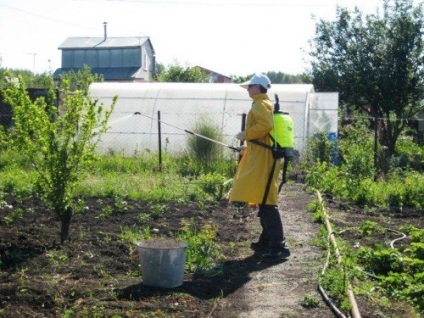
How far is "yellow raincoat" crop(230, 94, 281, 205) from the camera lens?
756 centimetres

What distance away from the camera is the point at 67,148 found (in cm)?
796

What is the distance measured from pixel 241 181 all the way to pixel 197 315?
2.45m

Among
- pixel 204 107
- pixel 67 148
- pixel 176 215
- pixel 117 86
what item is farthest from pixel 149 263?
pixel 117 86

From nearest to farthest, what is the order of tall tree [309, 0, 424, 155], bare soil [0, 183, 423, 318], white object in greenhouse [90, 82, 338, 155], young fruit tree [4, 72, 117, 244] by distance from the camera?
bare soil [0, 183, 423, 318] < young fruit tree [4, 72, 117, 244] < white object in greenhouse [90, 82, 338, 155] < tall tree [309, 0, 424, 155]

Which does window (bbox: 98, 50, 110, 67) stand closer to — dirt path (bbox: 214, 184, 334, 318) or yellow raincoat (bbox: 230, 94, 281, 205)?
dirt path (bbox: 214, 184, 334, 318)

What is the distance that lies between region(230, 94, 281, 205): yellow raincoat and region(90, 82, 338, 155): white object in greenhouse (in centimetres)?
1051

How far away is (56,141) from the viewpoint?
7.92 metres

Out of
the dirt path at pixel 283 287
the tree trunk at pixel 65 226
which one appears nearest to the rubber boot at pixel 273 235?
the dirt path at pixel 283 287

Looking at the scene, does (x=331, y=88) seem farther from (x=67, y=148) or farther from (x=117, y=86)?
(x=67, y=148)

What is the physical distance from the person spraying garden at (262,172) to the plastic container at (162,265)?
1.58 m

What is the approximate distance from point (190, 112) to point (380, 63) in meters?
7.95

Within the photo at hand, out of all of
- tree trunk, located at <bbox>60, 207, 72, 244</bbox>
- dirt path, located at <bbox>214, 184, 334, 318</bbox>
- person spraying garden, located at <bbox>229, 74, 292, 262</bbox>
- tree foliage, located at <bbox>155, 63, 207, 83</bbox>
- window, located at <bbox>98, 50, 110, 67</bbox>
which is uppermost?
window, located at <bbox>98, 50, 110, 67</bbox>

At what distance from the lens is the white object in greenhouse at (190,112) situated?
18906mm

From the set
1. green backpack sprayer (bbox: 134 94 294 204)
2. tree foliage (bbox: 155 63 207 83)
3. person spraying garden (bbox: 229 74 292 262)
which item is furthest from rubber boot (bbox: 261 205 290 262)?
tree foliage (bbox: 155 63 207 83)
